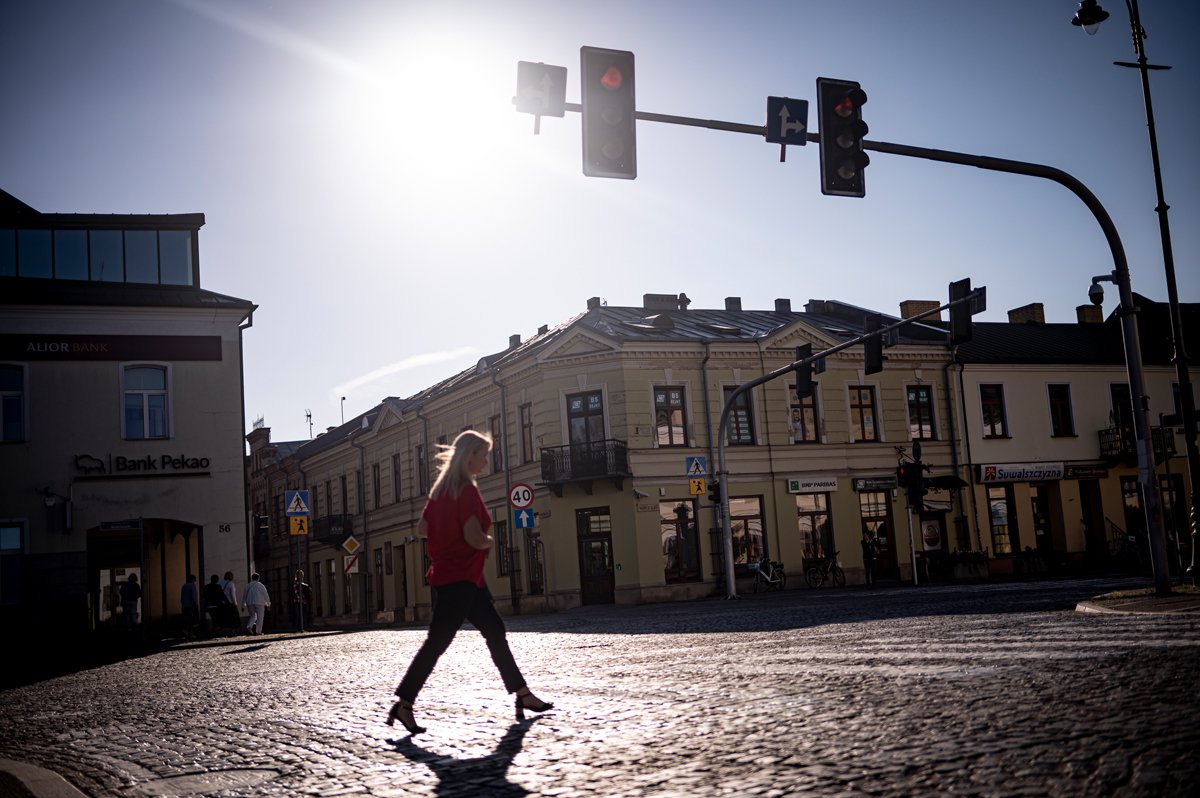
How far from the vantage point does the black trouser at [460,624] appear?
7098 mm

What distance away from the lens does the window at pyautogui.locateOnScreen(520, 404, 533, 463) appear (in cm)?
3903

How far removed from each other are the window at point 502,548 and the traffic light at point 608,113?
2930 centimetres

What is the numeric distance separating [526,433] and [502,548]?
4.13 metres

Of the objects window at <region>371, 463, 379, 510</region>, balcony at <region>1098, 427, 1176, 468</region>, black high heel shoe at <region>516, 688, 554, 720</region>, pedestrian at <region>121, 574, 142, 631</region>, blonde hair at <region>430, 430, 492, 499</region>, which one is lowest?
black high heel shoe at <region>516, 688, 554, 720</region>

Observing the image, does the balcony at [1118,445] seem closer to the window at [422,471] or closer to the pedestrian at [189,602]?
the window at [422,471]

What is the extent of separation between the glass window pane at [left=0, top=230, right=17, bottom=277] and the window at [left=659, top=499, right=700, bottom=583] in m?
19.3

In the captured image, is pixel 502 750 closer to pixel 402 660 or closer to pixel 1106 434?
pixel 402 660

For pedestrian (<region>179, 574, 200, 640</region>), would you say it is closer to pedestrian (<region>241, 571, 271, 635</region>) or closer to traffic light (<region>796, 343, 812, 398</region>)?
pedestrian (<region>241, 571, 271, 635</region>)

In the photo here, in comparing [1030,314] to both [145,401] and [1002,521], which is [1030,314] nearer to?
[1002,521]

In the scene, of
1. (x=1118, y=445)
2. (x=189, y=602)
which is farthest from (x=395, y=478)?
(x=1118, y=445)

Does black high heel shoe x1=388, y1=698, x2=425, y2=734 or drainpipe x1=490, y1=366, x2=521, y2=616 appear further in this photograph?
drainpipe x1=490, y1=366, x2=521, y2=616

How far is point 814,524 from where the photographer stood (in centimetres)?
3881

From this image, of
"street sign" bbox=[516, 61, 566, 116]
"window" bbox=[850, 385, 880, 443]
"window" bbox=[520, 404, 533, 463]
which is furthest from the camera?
"window" bbox=[850, 385, 880, 443]

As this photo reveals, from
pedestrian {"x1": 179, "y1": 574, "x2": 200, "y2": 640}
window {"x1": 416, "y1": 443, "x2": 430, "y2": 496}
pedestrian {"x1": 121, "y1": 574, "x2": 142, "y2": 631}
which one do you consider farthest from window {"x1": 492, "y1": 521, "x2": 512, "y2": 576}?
pedestrian {"x1": 121, "y1": 574, "x2": 142, "y2": 631}
